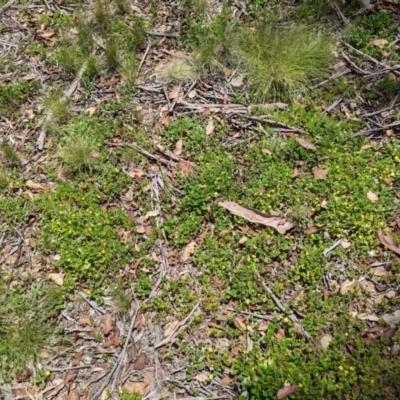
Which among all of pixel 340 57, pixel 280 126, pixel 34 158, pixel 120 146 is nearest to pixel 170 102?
pixel 120 146

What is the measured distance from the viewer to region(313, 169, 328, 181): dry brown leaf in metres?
3.73

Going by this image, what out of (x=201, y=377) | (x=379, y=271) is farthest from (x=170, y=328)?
(x=379, y=271)

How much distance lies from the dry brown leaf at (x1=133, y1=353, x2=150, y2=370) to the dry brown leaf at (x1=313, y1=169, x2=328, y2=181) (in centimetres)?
192

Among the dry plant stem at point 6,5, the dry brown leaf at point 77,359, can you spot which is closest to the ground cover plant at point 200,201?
the dry brown leaf at point 77,359

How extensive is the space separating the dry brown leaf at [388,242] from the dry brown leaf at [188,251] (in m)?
1.40

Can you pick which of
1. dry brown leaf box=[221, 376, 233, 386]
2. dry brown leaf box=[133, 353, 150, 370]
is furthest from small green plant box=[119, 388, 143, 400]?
dry brown leaf box=[221, 376, 233, 386]

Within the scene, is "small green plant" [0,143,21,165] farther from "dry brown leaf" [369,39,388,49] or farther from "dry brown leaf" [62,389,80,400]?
"dry brown leaf" [369,39,388,49]

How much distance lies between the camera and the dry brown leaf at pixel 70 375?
10.4ft

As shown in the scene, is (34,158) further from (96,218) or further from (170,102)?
(170,102)

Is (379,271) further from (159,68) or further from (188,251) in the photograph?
(159,68)

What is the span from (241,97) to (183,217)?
52.1 inches

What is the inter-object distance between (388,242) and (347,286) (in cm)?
46

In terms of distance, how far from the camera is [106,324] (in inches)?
132

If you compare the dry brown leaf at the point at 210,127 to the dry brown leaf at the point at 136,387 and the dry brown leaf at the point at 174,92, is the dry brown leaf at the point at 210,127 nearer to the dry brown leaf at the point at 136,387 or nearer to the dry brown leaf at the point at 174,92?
the dry brown leaf at the point at 174,92
